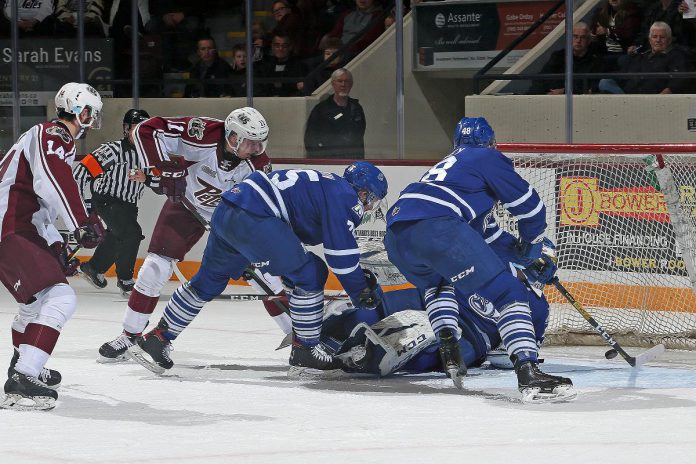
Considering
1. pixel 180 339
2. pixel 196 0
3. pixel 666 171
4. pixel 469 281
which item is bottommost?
pixel 180 339

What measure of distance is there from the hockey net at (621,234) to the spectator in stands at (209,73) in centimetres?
296

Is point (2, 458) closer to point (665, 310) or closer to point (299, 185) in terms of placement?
point (299, 185)

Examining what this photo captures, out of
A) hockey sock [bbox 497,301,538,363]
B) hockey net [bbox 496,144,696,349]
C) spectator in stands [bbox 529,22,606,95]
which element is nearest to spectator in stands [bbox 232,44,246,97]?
spectator in stands [bbox 529,22,606,95]

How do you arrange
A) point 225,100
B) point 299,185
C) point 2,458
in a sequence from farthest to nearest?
point 225,100, point 299,185, point 2,458

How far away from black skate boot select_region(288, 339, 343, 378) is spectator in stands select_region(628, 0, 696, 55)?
332 centimetres

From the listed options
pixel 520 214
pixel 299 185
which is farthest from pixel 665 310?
pixel 299 185

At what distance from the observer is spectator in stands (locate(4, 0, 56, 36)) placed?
9.55 meters

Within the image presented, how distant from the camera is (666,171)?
592cm

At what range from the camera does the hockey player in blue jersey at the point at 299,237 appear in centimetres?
511

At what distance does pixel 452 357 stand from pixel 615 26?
357 cm

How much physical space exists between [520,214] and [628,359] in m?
0.95

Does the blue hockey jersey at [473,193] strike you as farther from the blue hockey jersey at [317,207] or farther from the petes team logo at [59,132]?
the petes team logo at [59,132]

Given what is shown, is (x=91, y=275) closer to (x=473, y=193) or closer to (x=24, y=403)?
(x=24, y=403)

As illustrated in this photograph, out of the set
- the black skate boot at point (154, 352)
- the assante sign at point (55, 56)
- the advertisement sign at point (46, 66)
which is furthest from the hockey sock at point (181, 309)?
the assante sign at point (55, 56)
